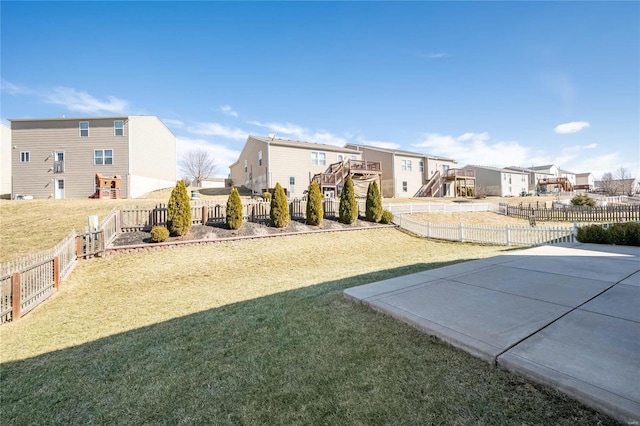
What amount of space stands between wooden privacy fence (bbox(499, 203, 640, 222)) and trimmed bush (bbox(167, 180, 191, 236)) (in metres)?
22.3

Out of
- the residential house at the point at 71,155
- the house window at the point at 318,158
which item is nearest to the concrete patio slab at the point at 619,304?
the house window at the point at 318,158

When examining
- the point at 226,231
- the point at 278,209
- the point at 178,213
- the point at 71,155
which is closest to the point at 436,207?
the point at 278,209

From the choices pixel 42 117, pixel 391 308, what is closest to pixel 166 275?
pixel 391 308

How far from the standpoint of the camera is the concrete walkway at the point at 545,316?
7.38 feet

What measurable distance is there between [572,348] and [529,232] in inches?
415

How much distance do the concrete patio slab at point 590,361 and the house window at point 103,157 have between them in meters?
27.5

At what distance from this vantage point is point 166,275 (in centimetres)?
811

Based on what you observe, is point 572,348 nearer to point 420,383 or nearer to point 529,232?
point 420,383

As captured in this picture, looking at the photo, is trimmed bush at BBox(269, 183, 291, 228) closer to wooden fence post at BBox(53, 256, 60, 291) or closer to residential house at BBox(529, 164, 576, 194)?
wooden fence post at BBox(53, 256, 60, 291)

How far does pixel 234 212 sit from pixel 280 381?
10.7 meters

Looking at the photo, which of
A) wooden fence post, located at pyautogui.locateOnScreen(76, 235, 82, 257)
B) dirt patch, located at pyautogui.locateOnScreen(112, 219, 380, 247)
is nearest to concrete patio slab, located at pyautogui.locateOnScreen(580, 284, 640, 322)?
dirt patch, located at pyautogui.locateOnScreen(112, 219, 380, 247)

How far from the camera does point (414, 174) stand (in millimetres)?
31656

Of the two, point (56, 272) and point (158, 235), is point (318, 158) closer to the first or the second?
point (158, 235)

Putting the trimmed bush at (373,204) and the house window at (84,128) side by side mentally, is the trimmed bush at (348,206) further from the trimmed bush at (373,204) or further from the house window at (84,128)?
the house window at (84,128)
